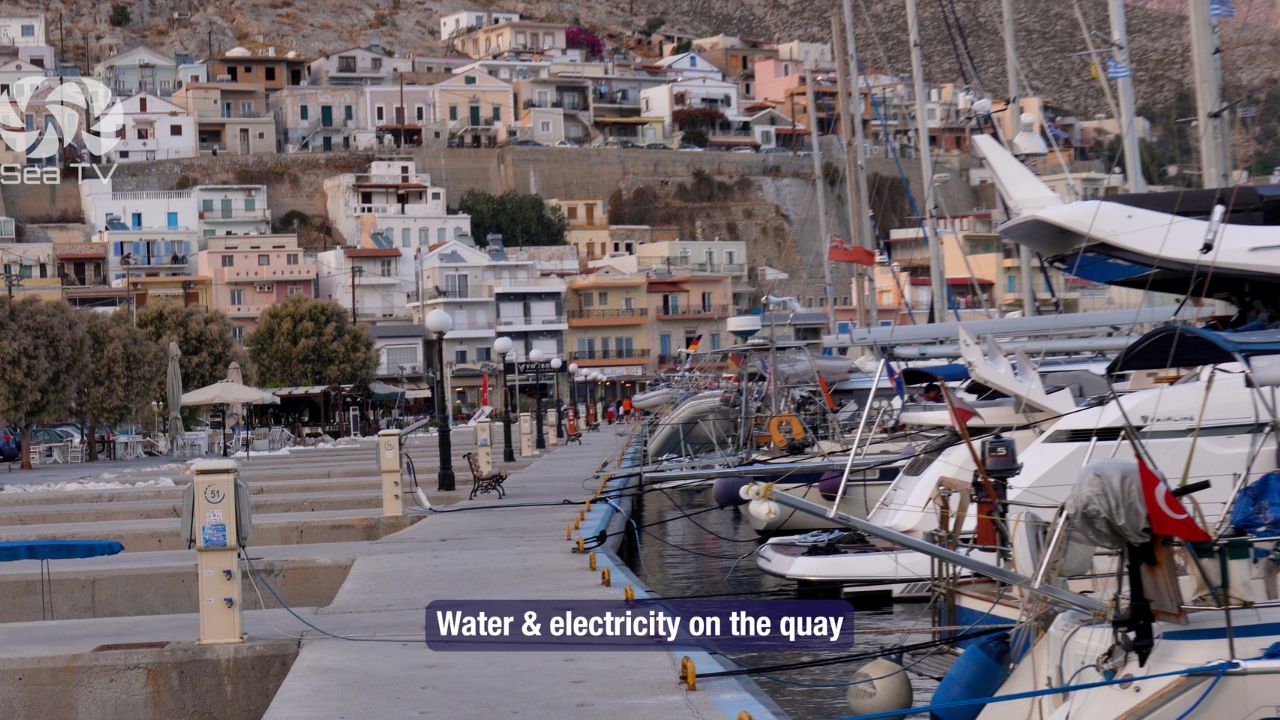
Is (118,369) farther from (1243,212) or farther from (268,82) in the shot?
(268,82)

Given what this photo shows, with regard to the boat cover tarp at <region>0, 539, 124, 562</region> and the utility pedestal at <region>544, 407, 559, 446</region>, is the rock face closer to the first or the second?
the boat cover tarp at <region>0, 539, 124, 562</region>

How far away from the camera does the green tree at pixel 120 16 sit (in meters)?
142

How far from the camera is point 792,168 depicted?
11512cm

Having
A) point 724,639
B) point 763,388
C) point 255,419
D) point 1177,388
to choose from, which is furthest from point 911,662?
point 255,419

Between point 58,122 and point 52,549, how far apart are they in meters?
102

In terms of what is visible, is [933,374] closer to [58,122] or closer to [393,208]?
[393,208]

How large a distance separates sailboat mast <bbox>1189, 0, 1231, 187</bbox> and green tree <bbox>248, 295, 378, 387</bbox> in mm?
56018

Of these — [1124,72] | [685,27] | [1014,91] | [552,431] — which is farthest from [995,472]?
[685,27]

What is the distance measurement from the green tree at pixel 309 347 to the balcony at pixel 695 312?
22208 millimetres

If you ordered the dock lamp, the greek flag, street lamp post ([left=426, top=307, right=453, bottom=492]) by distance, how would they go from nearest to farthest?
the greek flag, street lamp post ([left=426, top=307, right=453, bottom=492]), the dock lamp

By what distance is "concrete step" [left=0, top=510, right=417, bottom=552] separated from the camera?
56.7 feet

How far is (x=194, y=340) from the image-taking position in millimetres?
53969

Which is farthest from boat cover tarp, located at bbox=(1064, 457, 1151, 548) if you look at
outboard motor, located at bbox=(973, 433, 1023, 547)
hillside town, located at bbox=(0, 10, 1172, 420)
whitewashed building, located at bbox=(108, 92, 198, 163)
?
whitewashed building, located at bbox=(108, 92, 198, 163)

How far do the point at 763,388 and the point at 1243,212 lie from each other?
658 inches
